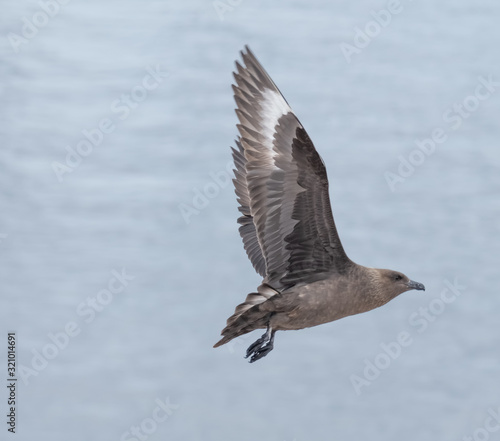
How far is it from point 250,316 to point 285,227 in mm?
792

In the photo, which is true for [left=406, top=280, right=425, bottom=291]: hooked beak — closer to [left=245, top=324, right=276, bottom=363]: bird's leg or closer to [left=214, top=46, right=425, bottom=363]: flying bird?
[left=214, top=46, right=425, bottom=363]: flying bird

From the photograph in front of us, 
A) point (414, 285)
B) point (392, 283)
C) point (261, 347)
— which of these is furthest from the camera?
point (414, 285)

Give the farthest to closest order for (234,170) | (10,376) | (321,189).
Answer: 1. (10,376)
2. (234,170)
3. (321,189)

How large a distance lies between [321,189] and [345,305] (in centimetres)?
104

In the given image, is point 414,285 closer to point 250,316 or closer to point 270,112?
point 250,316

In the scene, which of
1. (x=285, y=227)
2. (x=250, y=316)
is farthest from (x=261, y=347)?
(x=285, y=227)

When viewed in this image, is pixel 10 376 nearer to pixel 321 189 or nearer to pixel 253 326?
pixel 253 326

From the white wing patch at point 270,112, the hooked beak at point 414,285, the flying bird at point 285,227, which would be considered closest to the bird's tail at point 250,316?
the flying bird at point 285,227

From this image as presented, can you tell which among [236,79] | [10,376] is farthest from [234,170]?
[10,376]

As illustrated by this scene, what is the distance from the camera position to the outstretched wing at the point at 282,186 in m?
9.64

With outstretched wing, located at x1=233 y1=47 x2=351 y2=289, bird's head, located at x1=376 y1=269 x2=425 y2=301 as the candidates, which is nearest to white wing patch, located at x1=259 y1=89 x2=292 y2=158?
outstretched wing, located at x1=233 y1=47 x2=351 y2=289

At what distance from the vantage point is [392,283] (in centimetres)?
1046

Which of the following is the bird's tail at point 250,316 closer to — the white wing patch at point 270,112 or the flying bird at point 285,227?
the flying bird at point 285,227

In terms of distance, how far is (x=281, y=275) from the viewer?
1000 cm
